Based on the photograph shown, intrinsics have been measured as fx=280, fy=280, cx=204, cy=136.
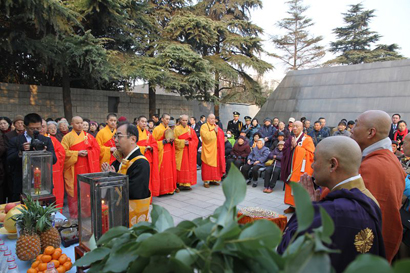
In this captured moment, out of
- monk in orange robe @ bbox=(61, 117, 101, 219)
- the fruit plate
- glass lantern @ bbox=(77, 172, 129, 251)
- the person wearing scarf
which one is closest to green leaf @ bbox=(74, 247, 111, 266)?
glass lantern @ bbox=(77, 172, 129, 251)

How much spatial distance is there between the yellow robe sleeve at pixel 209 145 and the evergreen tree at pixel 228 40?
8.88 metres

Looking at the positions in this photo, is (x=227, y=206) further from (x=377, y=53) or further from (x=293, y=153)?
(x=377, y=53)

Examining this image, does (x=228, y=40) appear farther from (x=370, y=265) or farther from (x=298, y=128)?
(x=370, y=265)

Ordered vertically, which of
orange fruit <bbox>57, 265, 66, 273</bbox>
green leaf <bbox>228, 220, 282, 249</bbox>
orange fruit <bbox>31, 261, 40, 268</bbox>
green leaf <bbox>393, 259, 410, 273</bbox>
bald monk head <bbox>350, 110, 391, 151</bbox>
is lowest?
orange fruit <bbox>57, 265, 66, 273</bbox>

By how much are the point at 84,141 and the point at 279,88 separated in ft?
37.8

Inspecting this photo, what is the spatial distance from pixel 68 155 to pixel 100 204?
3.60m

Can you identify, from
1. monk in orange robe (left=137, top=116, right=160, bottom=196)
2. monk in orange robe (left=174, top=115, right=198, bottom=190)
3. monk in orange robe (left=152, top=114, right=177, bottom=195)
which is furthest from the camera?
monk in orange robe (left=174, top=115, right=198, bottom=190)

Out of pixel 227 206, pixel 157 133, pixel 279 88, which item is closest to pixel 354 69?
pixel 279 88

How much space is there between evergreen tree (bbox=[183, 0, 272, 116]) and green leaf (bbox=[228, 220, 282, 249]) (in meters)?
15.7

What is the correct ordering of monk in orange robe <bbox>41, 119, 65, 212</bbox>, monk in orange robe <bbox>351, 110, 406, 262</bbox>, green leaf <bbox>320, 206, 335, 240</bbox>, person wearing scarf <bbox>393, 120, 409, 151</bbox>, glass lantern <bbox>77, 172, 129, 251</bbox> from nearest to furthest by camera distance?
green leaf <bbox>320, 206, 335, 240</bbox> → glass lantern <bbox>77, 172, 129, 251</bbox> → monk in orange robe <bbox>351, 110, 406, 262</bbox> → monk in orange robe <bbox>41, 119, 65, 212</bbox> → person wearing scarf <bbox>393, 120, 409, 151</bbox>

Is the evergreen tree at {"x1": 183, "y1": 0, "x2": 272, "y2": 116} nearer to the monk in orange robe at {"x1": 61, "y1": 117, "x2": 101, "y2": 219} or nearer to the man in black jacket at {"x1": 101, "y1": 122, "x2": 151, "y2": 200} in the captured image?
the monk in orange robe at {"x1": 61, "y1": 117, "x2": 101, "y2": 219}

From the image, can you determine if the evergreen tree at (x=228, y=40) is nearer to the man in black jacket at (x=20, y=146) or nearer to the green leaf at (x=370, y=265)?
the man in black jacket at (x=20, y=146)

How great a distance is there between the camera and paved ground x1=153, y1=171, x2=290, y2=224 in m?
5.57

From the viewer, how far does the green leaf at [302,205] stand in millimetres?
637
